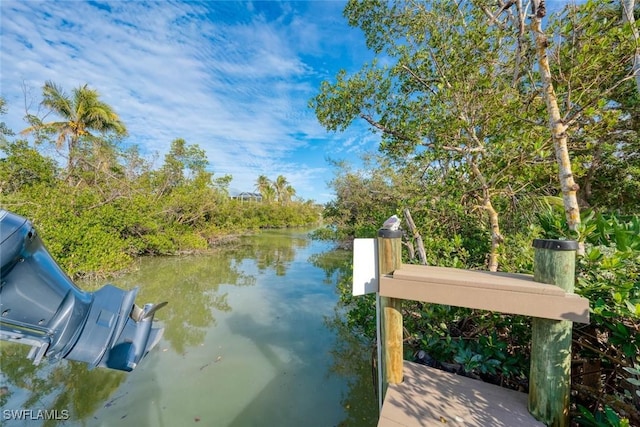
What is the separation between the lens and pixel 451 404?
1440mm

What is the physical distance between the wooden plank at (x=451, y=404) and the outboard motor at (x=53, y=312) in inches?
52.4

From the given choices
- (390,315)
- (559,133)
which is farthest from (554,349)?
(559,133)

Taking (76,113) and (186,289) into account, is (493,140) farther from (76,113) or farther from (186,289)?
(76,113)

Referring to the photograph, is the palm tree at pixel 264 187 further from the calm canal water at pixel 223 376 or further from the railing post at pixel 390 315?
the railing post at pixel 390 315

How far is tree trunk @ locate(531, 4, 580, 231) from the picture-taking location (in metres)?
1.75

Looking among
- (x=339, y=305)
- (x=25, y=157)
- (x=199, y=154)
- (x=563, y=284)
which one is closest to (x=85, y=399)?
(x=339, y=305)

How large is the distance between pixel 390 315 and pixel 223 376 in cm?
235

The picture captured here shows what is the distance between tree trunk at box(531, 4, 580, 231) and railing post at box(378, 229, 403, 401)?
4.09ft

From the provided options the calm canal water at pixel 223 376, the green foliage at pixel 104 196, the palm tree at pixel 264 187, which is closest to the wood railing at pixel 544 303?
the calm canal water at pixel 223 376

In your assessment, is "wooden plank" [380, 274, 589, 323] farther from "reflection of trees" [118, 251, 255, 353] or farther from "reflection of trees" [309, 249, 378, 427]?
"reflection of trees" [118, 251, 255, 353]

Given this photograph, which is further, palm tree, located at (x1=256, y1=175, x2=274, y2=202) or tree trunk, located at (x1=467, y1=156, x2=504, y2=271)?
palm tree, located at (x1=256, y1=175, x2=274, y2=202)

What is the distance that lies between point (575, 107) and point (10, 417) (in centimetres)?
563

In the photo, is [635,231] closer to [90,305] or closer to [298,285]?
[90,305]

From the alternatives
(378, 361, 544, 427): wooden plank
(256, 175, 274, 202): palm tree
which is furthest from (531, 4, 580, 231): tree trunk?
(256, 175, 274, 202): palm tree
